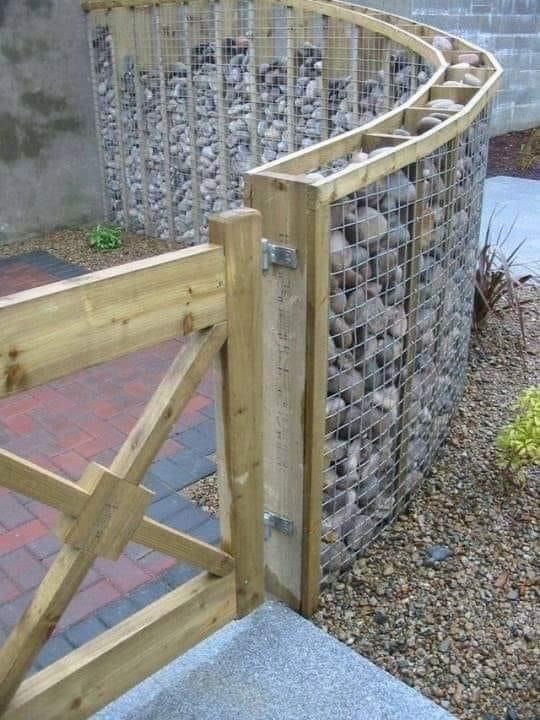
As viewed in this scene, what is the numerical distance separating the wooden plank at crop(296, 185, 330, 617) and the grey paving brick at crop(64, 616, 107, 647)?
2.22 feet

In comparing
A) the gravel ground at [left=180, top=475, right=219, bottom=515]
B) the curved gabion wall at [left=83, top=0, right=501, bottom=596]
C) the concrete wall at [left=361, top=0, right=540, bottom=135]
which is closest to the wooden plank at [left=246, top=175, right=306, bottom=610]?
the curved gabion wall at [left=83, top=0, right=501, bottom=596]

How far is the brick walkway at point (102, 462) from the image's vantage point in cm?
270

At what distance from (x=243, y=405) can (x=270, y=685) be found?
79 cm

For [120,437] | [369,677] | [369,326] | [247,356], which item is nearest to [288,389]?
[247,356]

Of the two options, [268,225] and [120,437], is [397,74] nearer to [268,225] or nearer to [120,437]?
[120,437]

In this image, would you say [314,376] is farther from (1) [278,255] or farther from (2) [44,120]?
(2) [44,120]

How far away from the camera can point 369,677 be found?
2242 mm

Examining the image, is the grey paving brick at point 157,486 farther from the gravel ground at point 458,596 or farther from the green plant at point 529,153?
the green plant at point 529,153

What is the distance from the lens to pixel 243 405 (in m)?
2.13

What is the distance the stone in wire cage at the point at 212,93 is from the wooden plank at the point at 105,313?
2.99m

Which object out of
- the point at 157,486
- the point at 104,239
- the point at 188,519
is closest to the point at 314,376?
the point at 188,519

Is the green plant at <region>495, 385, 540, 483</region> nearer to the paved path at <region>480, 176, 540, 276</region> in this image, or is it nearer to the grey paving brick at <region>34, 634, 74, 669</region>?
the grey paving brick at <region>34, 634, 74, 669</region>

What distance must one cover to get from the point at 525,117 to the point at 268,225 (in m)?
11.3

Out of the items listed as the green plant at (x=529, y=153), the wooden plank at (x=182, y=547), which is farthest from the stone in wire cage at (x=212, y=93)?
the green plant at (x=529, y=153)
